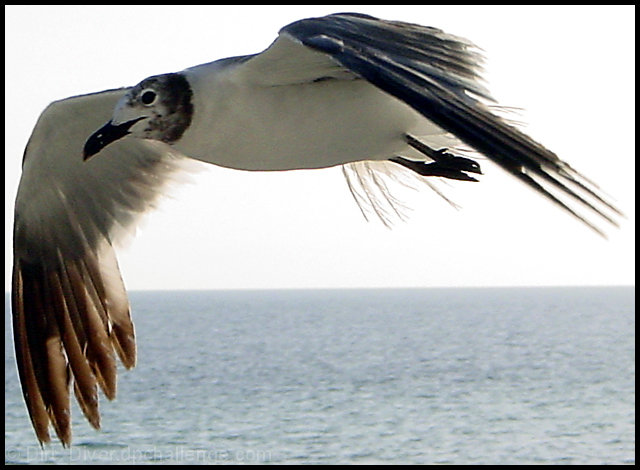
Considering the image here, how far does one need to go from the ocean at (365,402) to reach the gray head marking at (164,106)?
21.3 metres

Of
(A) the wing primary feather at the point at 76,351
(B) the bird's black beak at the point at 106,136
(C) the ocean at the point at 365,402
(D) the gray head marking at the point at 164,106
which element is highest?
(D) the gray head marking at the point at 164,106

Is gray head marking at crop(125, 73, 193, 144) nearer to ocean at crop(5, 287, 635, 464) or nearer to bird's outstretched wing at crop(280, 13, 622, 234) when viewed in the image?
bird's outstretched wing at crop(280, 13, 622, 234)

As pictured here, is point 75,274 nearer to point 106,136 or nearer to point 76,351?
point 76,351

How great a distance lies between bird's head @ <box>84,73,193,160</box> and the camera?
12.1ft

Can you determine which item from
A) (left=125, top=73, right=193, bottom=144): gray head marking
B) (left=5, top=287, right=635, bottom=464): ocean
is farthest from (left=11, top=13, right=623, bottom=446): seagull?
(left=5, top=287, right=635, bottom=464): ocean

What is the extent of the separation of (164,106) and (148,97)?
68mm

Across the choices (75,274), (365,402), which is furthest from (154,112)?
(365,402)

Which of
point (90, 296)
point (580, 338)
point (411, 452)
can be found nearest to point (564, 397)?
point (411, 452)

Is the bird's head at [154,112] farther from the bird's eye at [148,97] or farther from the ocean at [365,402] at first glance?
the ocean at [365,402]

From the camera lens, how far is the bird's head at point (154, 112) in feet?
12.1

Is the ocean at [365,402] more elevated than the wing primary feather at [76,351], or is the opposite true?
the wing primary feather at [76,351]

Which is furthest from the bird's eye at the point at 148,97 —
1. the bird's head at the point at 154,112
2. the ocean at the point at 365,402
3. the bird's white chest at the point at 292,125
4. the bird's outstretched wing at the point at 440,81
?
the ocean at the point at 365,402

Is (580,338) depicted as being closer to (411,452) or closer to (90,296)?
(411,452)

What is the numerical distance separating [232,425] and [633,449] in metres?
9.51
